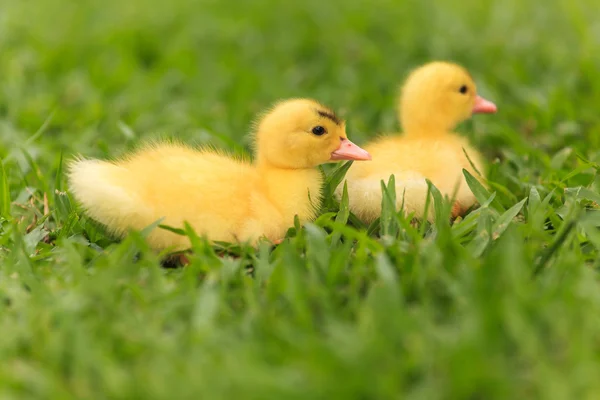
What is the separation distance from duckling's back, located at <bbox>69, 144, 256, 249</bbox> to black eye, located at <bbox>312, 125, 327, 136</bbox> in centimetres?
27

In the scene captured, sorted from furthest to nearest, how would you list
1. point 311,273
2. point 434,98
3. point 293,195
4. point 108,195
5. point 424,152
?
point 434,98, point 424,152, point 293,195, point 108,195, point 311,273

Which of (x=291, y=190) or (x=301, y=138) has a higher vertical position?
(x=301, y=138)

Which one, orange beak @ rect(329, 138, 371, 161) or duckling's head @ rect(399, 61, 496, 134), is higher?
duckling's head @ rect(399, 61, 496, 134)

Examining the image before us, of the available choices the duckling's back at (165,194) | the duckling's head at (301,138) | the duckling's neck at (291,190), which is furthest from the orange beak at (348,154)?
the duckling's back at (165,194)

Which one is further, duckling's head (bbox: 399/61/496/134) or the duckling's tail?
duckling's head (bbox: 399/61/496/134)

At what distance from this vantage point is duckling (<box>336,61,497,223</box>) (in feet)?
8.68

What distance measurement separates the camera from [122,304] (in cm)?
207

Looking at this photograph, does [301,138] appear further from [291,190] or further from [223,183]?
[223,183]

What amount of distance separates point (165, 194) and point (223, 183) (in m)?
0.19

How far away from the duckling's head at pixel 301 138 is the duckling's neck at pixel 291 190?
0.03 metres

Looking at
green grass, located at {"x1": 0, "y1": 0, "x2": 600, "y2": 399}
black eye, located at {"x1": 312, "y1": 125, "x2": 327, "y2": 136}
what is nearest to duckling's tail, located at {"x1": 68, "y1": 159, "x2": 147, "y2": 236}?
green grass, located at {"x1": 0, "y1": 0, "x2": 600, "y2": 399}

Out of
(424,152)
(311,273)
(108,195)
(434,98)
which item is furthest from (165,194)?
(434,98)

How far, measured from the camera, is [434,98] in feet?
9.82

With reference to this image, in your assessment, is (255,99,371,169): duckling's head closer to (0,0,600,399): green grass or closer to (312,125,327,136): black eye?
(312,125,327,136): black eye
